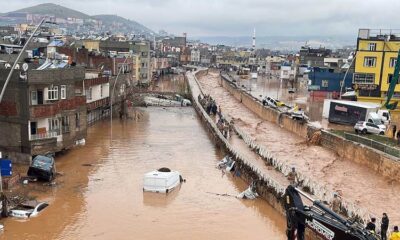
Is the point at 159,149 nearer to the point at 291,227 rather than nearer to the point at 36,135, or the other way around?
the point at 36,135

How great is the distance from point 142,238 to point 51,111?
49.2ft

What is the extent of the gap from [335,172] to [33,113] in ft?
67.9

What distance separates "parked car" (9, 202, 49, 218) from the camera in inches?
893

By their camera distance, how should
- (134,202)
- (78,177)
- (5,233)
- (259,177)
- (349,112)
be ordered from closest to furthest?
(5,233)
(134,202)
(259,177)
(78,177)
(349,112)

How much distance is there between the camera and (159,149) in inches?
1574

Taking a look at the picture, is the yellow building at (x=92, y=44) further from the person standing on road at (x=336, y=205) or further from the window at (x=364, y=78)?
the person standing on road at (x=336, y=205)

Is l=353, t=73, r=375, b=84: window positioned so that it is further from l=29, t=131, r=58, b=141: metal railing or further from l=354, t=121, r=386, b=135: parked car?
l=29, t=131, r=58, b=141: metal railing

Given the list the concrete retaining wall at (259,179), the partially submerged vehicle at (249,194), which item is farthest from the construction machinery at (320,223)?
the partially submerged vehicle at (249,194)

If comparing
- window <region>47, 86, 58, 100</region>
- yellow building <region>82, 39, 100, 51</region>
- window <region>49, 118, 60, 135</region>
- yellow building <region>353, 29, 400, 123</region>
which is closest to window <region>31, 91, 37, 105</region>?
window <region>47, 86, 58, 100</region>

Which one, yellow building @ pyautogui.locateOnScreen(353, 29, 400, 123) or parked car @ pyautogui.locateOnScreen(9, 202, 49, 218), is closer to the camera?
parked car @ pyautogui.locateOnScreen(9, 202, 49, 218)

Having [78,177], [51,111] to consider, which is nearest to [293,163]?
[78,177]

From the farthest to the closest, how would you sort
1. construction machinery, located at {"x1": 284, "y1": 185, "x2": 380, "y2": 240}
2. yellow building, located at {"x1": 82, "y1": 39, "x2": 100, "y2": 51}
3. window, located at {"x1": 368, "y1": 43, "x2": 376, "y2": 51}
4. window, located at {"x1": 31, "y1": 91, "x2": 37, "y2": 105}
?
1. yellow building, located at {"x1": 82, "y1": 39, "x2": 100, "y2": 51}
2. window, located at {"x1": 368, "y1": 43, "x2": 376, "y2": 51}
3. window, located at {"x1": 31, "y1": 91, "x2": 37, "y2": 105}
4. construction machinery, located at {"x1": 284, "y1": 185, "x2": 380, "y2": 240}

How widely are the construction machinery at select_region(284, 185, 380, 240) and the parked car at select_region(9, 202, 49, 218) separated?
13627 mm

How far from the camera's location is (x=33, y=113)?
102 ft
